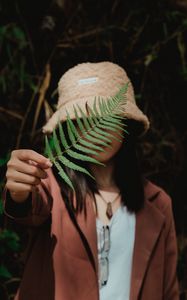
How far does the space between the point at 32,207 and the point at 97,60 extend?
51.2 inches

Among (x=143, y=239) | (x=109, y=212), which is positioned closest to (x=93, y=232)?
(x=109, y=212)

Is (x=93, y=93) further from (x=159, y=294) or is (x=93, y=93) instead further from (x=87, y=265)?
(x=159, y=294)

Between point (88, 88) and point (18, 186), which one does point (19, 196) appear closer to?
point (18, 186)

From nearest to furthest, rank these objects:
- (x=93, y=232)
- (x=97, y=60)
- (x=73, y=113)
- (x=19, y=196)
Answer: (x=19, y=196), (x=73, y=113), (x=93, y=232), (x=97, y=60)

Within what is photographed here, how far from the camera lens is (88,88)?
1.25m

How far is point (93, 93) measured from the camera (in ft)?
4.05

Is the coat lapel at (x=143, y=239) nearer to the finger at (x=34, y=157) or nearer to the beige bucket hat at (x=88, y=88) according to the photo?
the beige bucket hat at (x=88, y=88)

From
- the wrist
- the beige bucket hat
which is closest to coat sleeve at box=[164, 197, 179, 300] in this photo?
the beige bucket hat

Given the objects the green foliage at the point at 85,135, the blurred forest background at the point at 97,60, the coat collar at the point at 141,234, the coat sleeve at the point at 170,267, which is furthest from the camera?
the blurred forest background at the point at 97,60

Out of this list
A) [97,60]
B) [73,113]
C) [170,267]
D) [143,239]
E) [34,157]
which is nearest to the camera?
[34,157]

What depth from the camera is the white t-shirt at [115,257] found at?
1345 millimetres

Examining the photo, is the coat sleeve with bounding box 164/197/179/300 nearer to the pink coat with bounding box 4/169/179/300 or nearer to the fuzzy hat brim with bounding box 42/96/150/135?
the pink coat with bounding box 4/169/179/300

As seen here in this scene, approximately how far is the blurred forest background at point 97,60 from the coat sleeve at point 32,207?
67cm

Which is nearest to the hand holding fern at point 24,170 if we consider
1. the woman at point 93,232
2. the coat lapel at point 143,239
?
the woman at point 93,232
